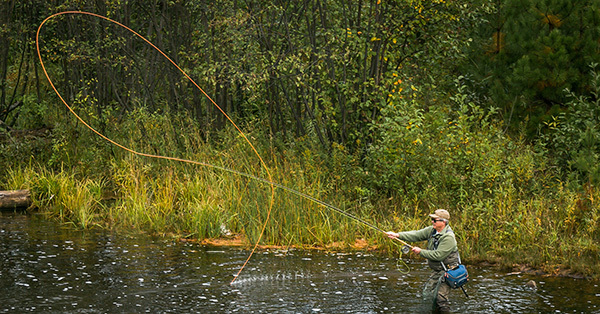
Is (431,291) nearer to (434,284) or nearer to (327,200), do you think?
(434,284)

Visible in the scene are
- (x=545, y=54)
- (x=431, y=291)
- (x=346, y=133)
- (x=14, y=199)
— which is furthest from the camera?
(x=14, y=199)

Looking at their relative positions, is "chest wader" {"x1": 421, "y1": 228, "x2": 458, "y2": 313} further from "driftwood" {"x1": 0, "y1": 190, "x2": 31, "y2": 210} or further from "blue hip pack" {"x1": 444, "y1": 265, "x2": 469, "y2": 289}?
Answer: "driftwood" {"x1": 0, "y1": 190, "x2": 31, "y2": 210}

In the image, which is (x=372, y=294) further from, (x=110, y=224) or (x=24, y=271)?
(x=110, y=224)

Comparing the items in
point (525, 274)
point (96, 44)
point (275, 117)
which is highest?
point (96, 44)

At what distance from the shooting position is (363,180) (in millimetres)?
11750

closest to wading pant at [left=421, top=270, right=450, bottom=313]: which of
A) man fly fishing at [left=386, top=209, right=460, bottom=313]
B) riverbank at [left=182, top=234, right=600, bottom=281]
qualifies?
man fly fishing at [left=386, top=209, right=460, bottom=313]

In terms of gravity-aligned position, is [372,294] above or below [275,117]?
below

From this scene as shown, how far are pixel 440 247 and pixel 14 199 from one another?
8.58 meters

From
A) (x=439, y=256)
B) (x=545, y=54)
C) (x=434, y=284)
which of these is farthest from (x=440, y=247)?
(x=545, y=54)

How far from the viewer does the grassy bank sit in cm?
960

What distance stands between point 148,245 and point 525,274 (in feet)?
16.9

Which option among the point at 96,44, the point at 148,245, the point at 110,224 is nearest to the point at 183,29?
the point at 96,44

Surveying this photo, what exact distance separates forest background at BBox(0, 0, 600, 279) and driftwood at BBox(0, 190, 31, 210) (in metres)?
0.26

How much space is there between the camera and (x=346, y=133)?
12336 mm
